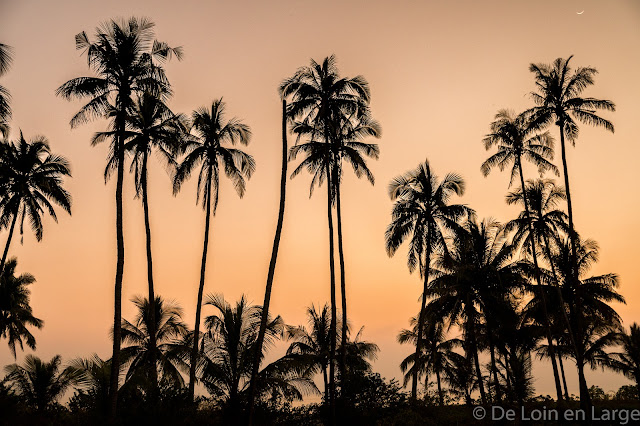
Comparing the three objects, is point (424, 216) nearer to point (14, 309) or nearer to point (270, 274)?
point (270, 274)

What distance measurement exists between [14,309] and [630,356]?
46.4 meters

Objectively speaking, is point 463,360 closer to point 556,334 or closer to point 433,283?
point 556,334

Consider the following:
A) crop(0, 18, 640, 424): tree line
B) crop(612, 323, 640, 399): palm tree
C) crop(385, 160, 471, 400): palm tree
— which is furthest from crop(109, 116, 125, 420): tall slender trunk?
crop(612, 323, 640, 399): palm tree

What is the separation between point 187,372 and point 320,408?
8.03 meters

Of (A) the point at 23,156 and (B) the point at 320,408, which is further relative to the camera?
(A) the point at 23,156

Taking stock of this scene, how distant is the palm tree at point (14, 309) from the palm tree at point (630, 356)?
44.1 meters

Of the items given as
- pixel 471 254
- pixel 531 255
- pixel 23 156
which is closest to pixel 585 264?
pixel 531 255

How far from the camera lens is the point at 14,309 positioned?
117 ft

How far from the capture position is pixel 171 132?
2422 centimetres
